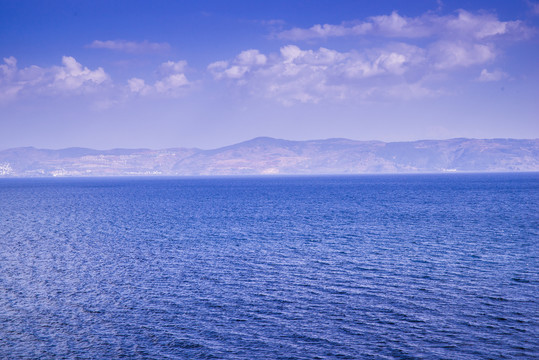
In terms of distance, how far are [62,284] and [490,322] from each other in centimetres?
3770

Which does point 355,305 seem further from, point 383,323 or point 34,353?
point 34,353

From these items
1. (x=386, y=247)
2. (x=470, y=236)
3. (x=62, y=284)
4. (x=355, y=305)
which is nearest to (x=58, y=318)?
(x=62, y=284)

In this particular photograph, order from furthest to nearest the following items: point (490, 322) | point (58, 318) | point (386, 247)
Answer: point (386, 247) → point (58, 318) → point (490, 322)

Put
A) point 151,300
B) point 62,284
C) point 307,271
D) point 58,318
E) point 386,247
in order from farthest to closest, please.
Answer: point 386,247 < point 307,271 < point 62,284 < point 151,300 < point 58,318

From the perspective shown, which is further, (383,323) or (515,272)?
(515,272)

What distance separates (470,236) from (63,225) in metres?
74.5

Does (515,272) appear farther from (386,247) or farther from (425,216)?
(425,216)

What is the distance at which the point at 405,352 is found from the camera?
28.8 meters

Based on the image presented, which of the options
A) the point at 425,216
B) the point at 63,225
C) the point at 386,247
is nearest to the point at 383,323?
the point at 386,247

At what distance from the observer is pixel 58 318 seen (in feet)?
117

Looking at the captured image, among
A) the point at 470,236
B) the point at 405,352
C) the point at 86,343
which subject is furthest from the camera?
the point at 470,236

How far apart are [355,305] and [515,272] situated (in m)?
19.6

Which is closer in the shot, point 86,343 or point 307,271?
point 86,343

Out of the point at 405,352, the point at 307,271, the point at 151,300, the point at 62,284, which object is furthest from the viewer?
the point at 307,271
